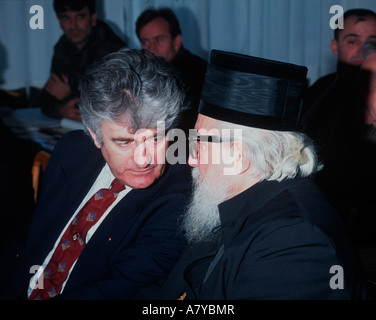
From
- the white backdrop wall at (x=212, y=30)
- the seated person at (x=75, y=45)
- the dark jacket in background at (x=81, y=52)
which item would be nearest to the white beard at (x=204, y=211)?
the seated person at (x=75, y=45)

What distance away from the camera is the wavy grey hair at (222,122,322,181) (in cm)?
131

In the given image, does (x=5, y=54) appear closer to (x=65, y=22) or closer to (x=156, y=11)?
(x=65, y=22)

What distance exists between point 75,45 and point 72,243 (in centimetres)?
301

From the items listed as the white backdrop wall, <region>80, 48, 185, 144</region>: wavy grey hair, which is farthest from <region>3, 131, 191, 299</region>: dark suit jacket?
the white backdrop wall

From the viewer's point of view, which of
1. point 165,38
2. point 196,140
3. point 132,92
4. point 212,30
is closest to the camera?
point 196,140

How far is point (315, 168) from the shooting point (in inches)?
54.4

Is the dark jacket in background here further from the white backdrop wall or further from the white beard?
the white beard

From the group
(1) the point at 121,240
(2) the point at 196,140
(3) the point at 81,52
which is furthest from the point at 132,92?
(3) the point at 81,52

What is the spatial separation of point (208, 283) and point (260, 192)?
12.9 inches

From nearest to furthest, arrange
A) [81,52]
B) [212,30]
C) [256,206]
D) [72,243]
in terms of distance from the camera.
A: [256,206] < [72,243] < [81,52] < [212,30]

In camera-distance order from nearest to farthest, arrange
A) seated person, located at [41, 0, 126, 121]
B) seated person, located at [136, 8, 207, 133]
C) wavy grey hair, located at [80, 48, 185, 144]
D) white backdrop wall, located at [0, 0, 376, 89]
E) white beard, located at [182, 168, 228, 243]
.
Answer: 1. white beard, located at [182, 168, 228, 243]
2. wavy grey hair, located at [80, 48, 185, 144]
3. seated person, located at [136, 8, 207, 133]
4. seated person, located at [41, 0, 126, 121]
5. white backdrop wall, located at [0, 0, 376, 89]

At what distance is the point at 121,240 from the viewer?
1563 mm

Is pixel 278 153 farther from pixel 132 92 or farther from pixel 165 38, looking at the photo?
pixel 165 38

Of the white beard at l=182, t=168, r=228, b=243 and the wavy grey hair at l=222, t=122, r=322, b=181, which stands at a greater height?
the wavy grey hair at l=222, t=122, r=322, b=181
